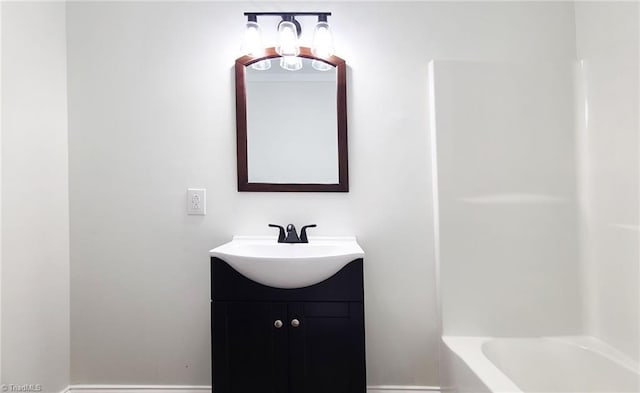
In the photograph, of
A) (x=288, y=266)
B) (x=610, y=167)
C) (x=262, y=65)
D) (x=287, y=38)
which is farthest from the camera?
(x=262, y=65)

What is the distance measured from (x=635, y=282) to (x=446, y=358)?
795 millimetres

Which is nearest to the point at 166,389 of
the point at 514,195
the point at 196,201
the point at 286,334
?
the point at 286,334

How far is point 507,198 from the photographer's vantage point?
169 centimetres

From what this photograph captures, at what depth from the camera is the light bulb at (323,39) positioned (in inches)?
66.2

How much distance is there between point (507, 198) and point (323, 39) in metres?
1.14

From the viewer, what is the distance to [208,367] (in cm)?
179

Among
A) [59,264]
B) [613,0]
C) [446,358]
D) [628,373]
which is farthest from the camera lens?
[59,264]

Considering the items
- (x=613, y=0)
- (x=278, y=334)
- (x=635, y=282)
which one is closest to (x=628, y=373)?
(x=635, y=282)

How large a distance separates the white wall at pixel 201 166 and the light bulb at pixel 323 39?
11 cm

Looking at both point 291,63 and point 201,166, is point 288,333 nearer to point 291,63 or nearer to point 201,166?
point 201,166

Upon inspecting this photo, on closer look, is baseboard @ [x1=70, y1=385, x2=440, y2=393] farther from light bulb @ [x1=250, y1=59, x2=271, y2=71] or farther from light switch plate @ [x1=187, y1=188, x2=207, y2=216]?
light bulb @ [x1=250, y1=59, x2=271, y2=71]

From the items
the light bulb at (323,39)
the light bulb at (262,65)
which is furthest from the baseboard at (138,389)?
the light bulb at (323,39)

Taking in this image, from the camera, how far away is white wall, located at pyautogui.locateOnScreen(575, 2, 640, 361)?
1391 mm

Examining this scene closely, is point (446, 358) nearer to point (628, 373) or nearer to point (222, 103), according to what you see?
point (628, 373)
